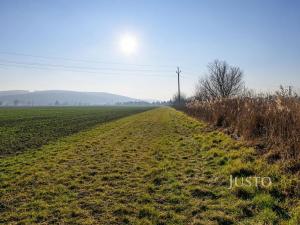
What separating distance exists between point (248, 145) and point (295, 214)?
5177mm

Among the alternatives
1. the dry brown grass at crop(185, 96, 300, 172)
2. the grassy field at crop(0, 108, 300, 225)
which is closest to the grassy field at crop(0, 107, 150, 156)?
the grassy field at crop(0, 108, 300, 225)

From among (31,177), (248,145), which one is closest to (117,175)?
(31,177)

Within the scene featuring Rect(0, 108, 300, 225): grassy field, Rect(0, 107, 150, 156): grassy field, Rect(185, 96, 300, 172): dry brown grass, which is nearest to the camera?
Rect(0, 108, 300, 225): grassy field

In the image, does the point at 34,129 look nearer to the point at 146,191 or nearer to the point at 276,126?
the point at 146,191

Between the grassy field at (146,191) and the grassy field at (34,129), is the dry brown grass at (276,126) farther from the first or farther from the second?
the grassy field at (34,129)

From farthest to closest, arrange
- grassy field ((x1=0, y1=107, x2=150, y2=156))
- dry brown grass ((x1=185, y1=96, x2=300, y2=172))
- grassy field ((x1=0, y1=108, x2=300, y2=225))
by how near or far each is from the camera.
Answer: grassy field ((x1=0, y1=107, x2=150, y2=156)) → dry brown grass ((x1=185, y1=96, x2=300, y2=172)) → grassy field ((x1=0, y1=108, x2=300, y2=225))

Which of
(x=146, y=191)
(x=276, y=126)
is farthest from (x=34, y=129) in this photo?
(x=276, y=126)

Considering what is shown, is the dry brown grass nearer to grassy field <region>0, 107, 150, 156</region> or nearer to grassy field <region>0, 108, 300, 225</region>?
grassy field <region>0, 108, 300, 225</region>

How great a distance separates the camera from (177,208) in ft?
16.4

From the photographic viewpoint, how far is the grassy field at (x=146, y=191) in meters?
4.62

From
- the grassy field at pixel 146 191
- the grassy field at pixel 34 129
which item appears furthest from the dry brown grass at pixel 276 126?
the grassy field at pixel 34 129

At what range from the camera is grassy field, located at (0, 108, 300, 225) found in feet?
15.2

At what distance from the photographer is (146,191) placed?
19.9ft

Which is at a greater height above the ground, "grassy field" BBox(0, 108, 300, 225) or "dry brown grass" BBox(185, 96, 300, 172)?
"dry brown grass" BBox(185, 96, 300, 172)
